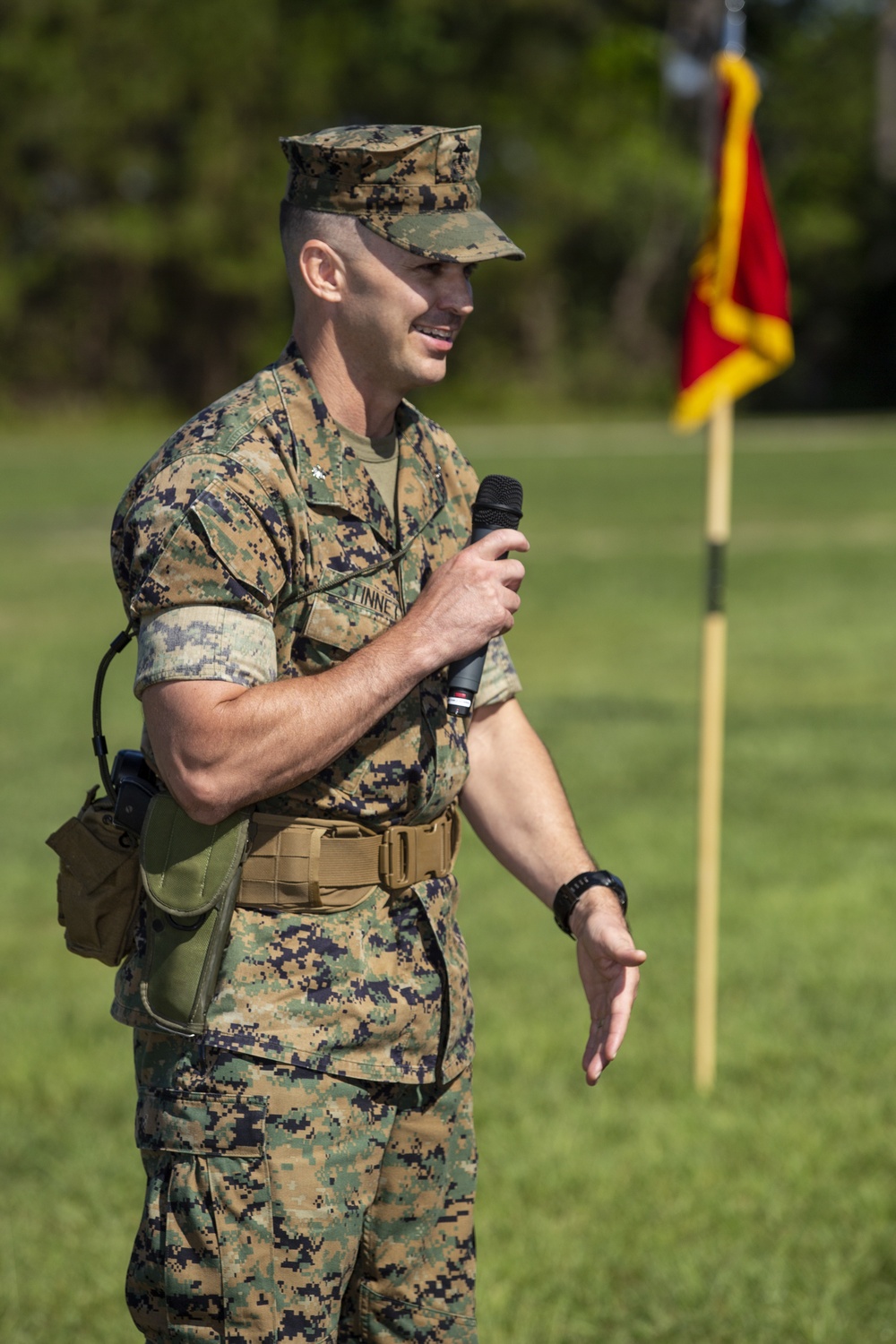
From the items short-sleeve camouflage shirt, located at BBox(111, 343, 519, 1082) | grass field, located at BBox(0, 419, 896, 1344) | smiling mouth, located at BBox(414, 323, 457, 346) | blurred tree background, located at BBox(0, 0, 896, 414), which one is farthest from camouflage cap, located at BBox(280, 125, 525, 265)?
blurred tree background, located at BBox(0, 0, 896, 414)

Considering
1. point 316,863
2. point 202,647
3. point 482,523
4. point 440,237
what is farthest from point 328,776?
point 440,237

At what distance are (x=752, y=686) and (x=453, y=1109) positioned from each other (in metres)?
10.1

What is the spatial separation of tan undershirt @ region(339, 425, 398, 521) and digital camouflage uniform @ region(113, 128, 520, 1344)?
16 millimetres

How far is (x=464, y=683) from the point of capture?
268cm

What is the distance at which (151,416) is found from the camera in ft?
156

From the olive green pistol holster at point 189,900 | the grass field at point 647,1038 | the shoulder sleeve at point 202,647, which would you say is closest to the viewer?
the shoulder sleeve at point 202,647

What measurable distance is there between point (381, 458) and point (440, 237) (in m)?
0.37

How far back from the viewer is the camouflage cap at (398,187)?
8.84 ft

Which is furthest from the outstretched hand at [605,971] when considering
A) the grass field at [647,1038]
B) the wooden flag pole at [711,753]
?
the wooden flag pole at [711,753]

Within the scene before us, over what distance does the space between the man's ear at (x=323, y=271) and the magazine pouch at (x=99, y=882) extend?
0.84 metres

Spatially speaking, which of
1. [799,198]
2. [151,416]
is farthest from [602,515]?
[799,198]

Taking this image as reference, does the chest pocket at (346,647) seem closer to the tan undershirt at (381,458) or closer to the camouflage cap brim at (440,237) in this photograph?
the tan undershirt at (381,458)

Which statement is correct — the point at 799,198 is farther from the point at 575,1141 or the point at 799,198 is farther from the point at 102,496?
the point at 575,1141

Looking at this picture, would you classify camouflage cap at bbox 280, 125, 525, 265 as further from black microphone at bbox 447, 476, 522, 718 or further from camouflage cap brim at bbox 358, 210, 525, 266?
black microphone at bbox 447, 476, 522, 718
